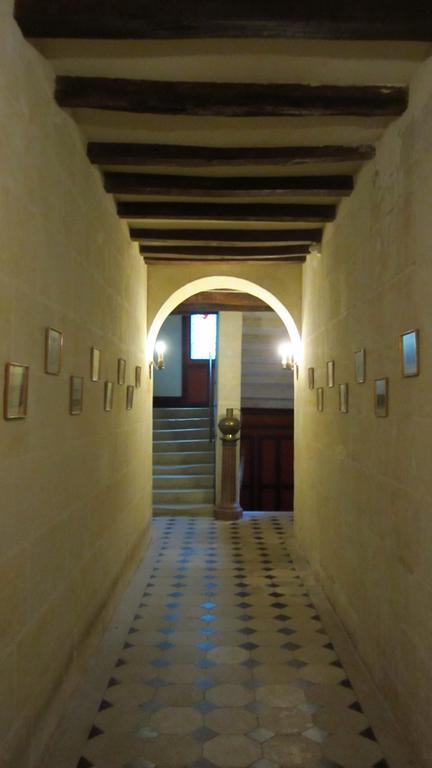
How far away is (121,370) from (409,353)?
2.68 meters

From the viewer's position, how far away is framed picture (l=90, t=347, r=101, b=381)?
12.2 feet

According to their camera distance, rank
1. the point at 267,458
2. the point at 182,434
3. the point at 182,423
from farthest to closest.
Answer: the point at 267,458, the point at 182,423, the point at 182,434

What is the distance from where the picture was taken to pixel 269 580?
5422mm

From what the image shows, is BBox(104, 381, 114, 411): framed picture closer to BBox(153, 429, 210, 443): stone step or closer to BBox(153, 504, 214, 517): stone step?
BBox(153, 504, 214, 517): stone step

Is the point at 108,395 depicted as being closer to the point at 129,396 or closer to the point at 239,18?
the point at 129,396

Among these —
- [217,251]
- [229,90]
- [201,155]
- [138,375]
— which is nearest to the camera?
[229,90]

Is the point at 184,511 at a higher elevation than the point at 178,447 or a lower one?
lower

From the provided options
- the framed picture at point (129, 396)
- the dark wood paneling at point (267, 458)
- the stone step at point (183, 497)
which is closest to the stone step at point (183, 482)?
the stone step at point (183, 497)

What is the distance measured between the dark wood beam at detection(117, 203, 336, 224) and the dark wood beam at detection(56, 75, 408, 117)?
5.14ft

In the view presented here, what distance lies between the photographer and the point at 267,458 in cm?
1216

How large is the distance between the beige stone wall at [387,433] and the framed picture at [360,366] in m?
0.06

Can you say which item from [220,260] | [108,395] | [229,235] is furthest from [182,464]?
[108,395]

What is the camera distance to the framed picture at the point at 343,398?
13.6 feet

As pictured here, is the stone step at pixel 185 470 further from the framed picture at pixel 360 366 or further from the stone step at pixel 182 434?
the framed picture at pixel 360 366
